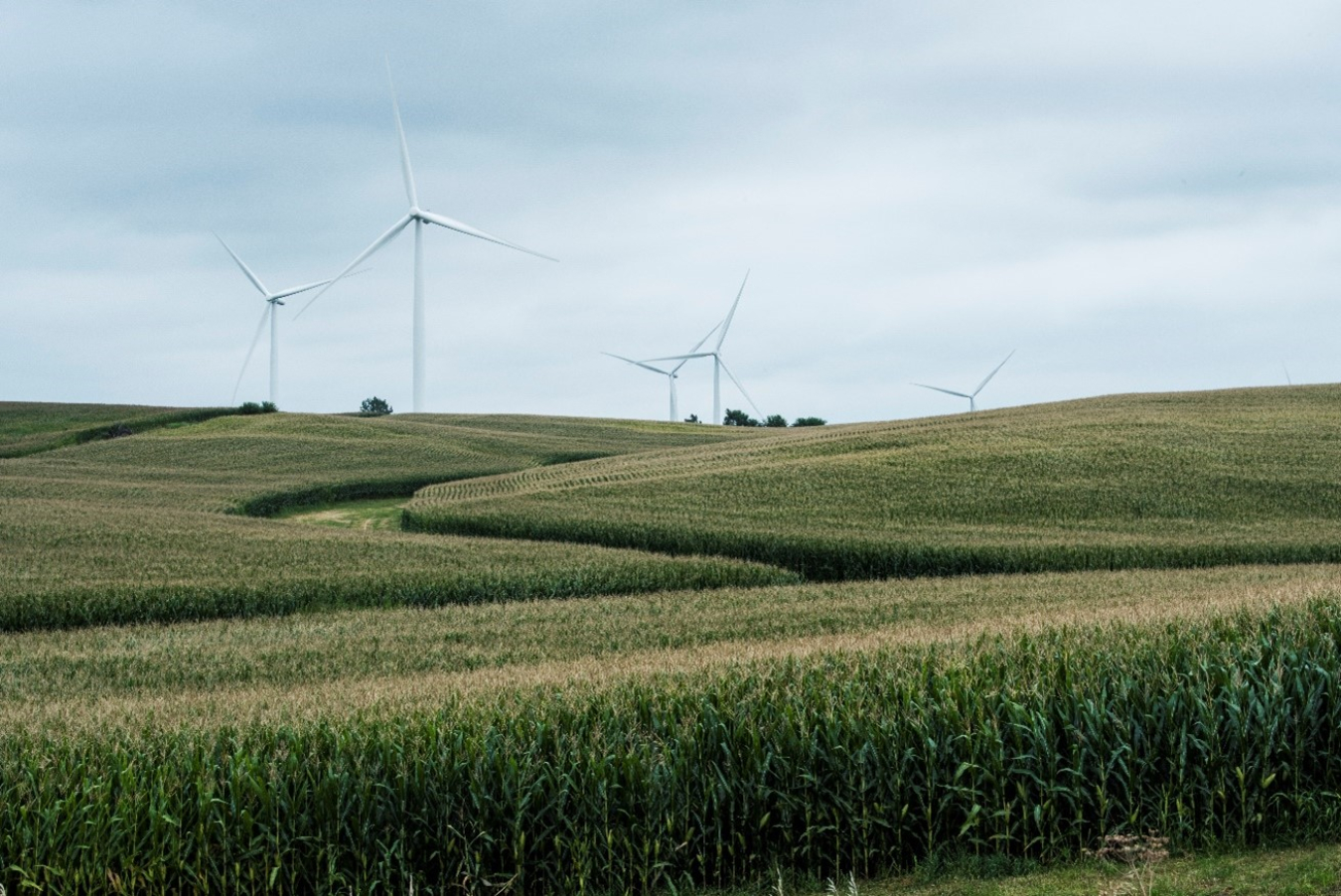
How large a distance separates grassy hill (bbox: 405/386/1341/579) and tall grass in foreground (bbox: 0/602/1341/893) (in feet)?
75.9

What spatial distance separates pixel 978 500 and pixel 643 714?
3260 centimetres

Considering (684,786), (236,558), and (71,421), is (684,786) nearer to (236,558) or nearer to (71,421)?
(236,558)

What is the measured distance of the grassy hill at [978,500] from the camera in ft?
113

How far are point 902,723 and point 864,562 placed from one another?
24345 mm

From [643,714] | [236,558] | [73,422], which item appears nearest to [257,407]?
[73,422]

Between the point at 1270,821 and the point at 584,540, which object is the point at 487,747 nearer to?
the point at 1270,821

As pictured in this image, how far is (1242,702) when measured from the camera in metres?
11.4

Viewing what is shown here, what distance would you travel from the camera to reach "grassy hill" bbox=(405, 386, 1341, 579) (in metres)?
34.5

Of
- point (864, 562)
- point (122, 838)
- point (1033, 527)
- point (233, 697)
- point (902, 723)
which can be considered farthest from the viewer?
point (1033, 527)

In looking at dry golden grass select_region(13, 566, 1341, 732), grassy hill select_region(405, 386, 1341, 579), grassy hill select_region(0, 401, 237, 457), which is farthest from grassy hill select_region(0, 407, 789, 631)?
grassy hill select_region(0, 401, 237, 457)

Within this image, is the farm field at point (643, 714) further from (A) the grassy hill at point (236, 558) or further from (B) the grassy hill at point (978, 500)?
(B) the grassy hill at point (978, 500)

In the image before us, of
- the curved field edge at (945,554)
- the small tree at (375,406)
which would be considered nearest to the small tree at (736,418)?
the small tree at (375,406)

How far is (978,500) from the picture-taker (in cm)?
4197

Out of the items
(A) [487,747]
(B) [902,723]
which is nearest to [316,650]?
(A) [487,747]
